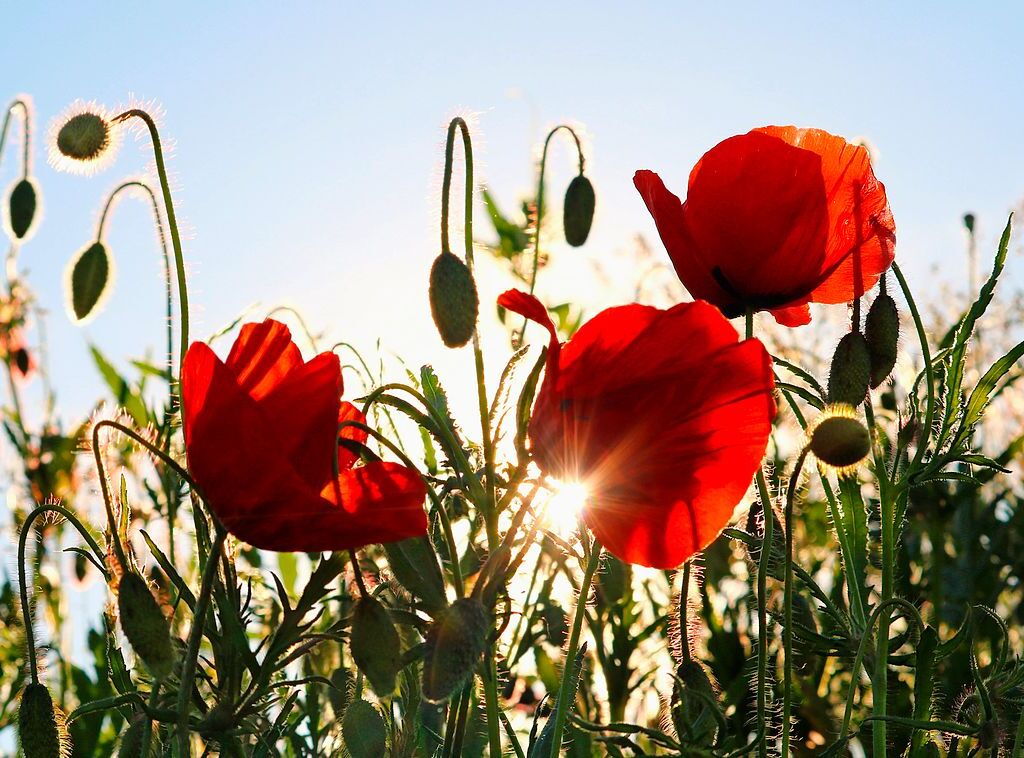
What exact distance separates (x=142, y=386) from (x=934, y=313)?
1312 millimetres

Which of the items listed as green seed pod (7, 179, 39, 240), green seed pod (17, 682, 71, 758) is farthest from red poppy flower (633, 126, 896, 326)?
green seed pod (7, 179, 39, 240)

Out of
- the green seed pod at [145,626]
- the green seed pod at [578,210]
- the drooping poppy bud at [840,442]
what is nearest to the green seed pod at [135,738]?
the green seed pod at [145,626]

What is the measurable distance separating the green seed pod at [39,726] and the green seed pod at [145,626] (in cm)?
14

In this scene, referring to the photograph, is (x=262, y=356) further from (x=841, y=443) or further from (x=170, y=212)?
(x=841, y=443)

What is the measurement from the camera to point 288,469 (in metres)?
0.64

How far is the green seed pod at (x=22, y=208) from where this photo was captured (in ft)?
4.35

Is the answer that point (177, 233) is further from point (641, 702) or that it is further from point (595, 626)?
point (641, 702)

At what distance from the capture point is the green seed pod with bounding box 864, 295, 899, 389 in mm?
957

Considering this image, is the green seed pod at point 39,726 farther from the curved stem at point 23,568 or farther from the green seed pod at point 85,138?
the green seed pod at point 85,138

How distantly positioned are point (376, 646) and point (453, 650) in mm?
63

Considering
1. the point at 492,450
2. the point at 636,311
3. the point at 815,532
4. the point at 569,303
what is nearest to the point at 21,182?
the point at 569,303

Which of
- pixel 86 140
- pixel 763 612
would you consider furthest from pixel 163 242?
pixel 763 612

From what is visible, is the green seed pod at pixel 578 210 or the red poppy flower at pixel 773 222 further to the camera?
the green seed pod at pixel 578 210

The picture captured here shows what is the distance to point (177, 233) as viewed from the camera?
93 centimetres
